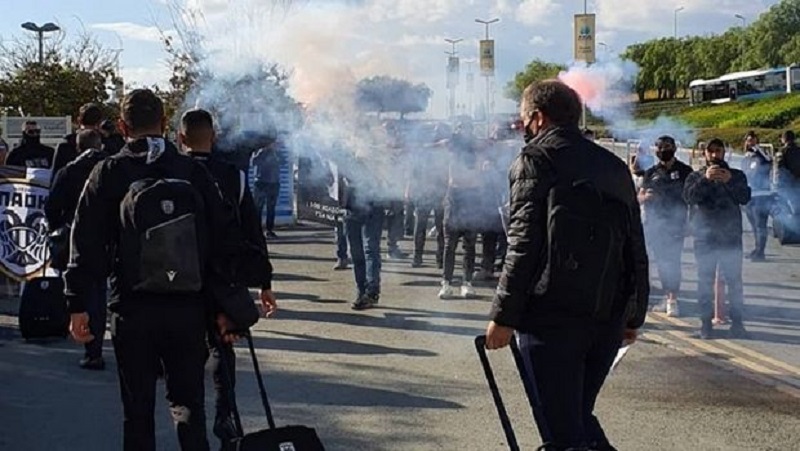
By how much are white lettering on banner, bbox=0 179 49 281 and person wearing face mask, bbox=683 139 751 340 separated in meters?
5.84

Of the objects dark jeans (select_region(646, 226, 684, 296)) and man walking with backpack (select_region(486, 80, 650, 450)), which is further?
dark jeans (select_region(646, 226, 684, 296))

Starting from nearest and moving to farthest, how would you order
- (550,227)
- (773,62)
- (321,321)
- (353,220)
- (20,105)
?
1. (550,227)
2. (321,321)
3. (353,220)
4. (20,105)
5. (773,62)

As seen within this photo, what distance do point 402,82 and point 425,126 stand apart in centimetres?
69

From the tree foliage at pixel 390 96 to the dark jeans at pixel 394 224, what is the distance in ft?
3.97

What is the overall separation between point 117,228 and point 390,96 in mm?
9008

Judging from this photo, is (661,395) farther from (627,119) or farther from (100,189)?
(627,119)

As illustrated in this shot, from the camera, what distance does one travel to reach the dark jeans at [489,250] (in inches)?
478

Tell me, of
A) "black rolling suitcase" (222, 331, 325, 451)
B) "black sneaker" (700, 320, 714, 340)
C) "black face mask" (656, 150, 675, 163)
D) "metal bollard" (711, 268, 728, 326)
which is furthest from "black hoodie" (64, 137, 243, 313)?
"black face mask" (656, 150, 675, 163)

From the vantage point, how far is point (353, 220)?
416 inches

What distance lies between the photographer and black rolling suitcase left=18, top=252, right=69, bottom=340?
8.73 meters

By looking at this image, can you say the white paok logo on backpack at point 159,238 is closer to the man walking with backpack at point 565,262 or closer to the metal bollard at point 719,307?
the man walking with backpack at point 565,262

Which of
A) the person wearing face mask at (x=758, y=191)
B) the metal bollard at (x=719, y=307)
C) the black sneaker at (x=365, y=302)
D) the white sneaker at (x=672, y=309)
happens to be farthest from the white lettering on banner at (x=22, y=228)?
the person wearing face mask at (x=758, y=191)

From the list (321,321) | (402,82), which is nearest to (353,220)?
(321,321)

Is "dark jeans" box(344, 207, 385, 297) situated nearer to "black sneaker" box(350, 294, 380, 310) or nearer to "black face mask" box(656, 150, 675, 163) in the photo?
"black sneaker" box(350, 294, 380, 310)
